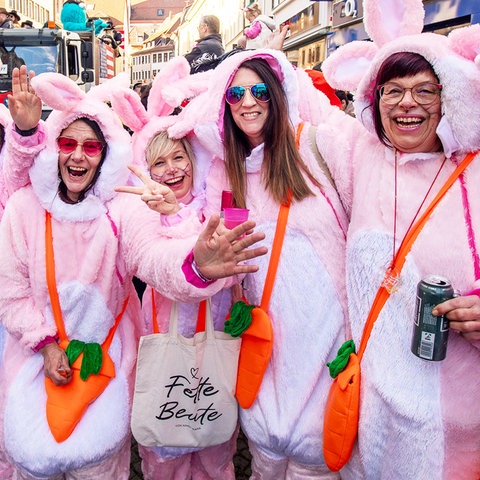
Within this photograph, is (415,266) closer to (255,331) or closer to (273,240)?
(273,240)

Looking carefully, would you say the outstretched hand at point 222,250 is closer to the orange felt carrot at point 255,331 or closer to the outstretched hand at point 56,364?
the orange felt carrot at point 255,331

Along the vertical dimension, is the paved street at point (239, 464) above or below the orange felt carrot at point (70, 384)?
below

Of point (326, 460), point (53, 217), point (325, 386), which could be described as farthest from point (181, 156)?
point (326, 460)

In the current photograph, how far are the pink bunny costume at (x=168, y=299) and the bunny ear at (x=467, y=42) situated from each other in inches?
46.1

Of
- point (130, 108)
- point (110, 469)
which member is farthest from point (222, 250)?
point (110, 469)

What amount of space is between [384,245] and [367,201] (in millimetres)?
177

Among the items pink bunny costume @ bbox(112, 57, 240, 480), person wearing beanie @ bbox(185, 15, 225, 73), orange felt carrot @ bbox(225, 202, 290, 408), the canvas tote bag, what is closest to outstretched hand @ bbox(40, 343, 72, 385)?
the canvas tote bag

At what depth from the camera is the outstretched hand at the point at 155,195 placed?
198 cm

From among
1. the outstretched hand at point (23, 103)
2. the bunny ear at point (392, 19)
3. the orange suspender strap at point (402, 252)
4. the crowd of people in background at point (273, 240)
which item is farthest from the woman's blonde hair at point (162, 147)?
the orange suspender strap at point (402, 252)

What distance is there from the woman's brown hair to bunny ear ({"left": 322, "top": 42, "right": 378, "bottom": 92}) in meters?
0.24

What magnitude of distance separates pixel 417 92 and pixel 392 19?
0.33 m

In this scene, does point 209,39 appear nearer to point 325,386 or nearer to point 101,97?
point 101,97

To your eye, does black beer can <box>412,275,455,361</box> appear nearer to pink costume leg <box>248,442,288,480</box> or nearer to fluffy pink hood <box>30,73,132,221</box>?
pink costume leg <box>248,442,288,480</box>

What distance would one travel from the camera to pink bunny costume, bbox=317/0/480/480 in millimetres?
1648
